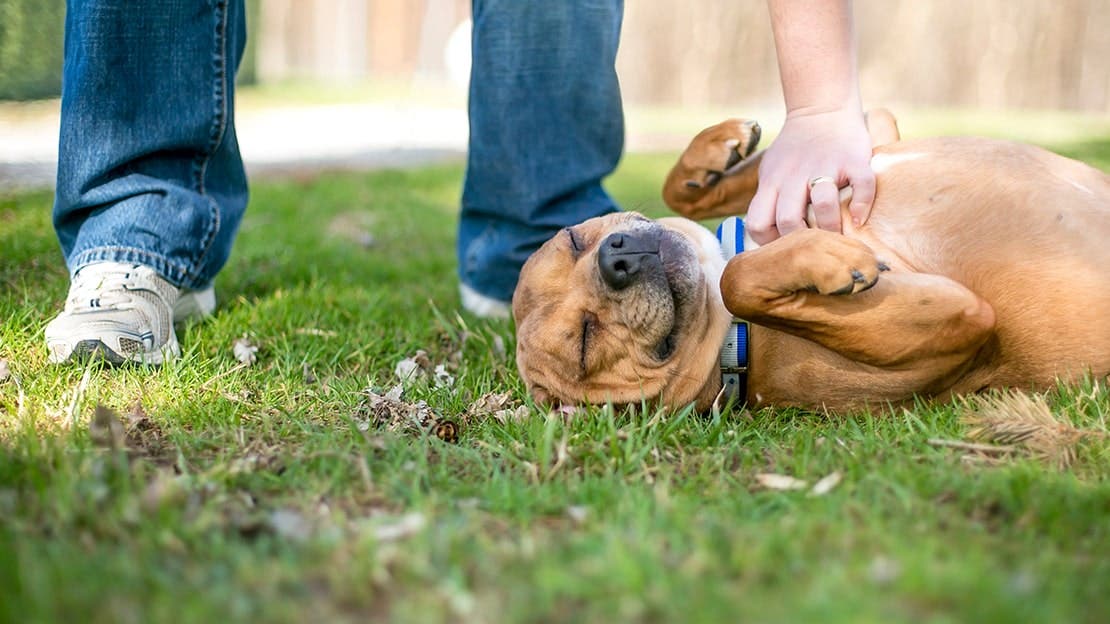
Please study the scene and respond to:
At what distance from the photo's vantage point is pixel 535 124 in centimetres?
388

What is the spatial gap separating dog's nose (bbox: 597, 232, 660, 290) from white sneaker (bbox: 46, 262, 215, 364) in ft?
4.49

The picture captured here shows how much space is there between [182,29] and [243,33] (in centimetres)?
45

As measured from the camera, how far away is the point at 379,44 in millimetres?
18000

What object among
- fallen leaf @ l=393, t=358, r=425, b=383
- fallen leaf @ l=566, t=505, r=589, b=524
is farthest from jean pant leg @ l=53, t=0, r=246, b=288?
fallen leaf @ l=566, t=505, r=589, b=524

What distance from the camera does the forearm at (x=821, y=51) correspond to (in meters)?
2.95

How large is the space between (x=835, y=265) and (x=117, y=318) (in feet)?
7.00

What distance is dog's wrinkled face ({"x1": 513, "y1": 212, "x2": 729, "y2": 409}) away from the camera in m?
2.85

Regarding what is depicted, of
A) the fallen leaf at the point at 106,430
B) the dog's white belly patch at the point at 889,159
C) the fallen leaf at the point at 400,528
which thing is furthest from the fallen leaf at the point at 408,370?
the dog's white belly patch at the point at 889,159

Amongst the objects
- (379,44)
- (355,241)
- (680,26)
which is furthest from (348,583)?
(379,44)

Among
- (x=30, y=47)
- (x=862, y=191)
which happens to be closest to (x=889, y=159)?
(x=862, y=191)

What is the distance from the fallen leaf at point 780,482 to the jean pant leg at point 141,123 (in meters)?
2.15

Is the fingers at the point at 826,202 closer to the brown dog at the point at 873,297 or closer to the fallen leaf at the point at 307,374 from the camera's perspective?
the brown dog at the point at 873,297

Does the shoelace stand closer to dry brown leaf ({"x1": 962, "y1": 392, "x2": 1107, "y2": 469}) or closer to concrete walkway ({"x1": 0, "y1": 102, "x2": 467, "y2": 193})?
dry brown leaf ({"x1": 962, "y1": 392, "x2": 1107, "y2": 469})

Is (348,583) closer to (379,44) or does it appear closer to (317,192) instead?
(317,192)
